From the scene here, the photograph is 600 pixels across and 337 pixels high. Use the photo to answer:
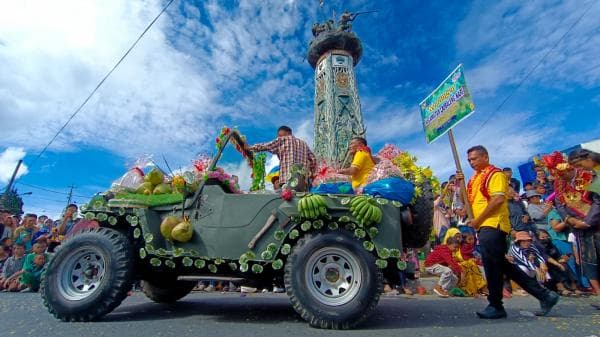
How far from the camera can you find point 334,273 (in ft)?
11.3

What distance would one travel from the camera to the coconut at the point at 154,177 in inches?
169

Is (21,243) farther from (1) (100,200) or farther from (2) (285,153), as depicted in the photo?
(2) (285,153)

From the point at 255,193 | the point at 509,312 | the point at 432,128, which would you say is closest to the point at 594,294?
the point at 509,312

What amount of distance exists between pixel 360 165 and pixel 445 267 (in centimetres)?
346

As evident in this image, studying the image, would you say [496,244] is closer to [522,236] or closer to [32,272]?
[522,236]

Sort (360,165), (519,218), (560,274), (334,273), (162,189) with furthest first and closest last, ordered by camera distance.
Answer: (519,218), (560,274), (360,165), (162,189), (334,273)

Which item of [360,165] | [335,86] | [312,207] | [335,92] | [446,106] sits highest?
[335,86]

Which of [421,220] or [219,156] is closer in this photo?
[421,220]

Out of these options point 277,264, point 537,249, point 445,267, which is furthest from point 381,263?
point 537,249

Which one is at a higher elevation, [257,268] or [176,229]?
[176,229]

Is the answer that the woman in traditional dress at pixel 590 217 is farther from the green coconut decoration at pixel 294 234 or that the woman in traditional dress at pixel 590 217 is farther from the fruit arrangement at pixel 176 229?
the fruit arrangement at pixel 176 229

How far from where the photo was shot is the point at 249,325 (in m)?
3.49

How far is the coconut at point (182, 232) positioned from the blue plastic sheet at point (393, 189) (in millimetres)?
1952

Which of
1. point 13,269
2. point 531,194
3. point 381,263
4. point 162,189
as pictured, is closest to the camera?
point 381,263
